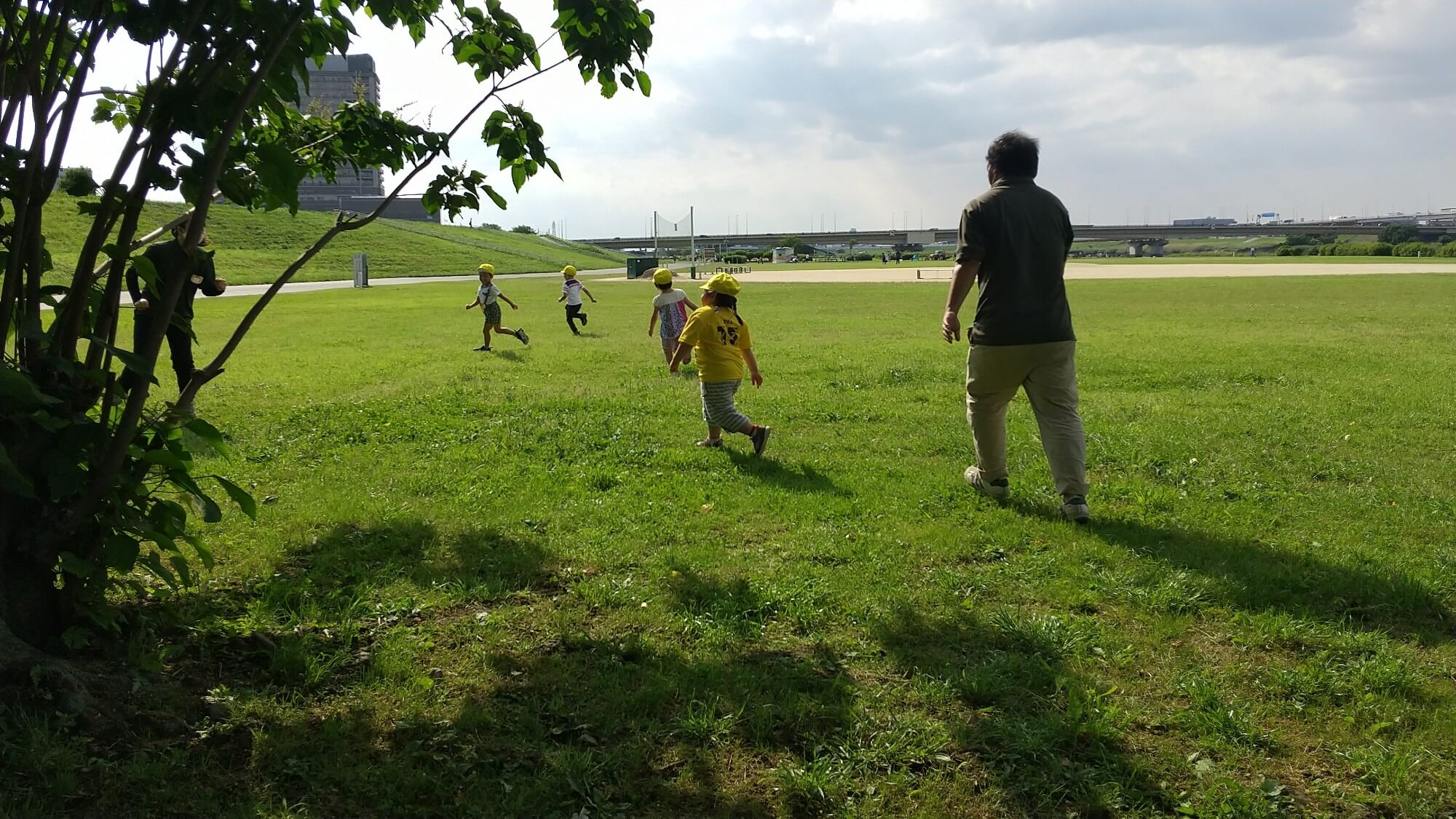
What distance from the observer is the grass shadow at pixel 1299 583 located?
418cm

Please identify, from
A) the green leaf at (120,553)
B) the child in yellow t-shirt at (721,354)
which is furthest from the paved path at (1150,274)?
the green leaf at (120,553)

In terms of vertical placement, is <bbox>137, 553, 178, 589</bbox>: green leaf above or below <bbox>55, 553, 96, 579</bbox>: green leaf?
below

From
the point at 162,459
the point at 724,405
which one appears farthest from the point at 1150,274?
the point at 162,459

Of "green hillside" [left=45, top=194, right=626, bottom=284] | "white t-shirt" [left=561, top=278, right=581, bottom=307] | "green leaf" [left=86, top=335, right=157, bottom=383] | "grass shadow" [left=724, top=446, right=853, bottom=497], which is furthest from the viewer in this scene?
"green hillside" [left=45, top=194, right=626, bottom=284]

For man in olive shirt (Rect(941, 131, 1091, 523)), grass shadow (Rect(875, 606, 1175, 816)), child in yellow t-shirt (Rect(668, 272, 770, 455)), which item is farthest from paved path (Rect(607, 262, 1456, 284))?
grass shadow (Rect(875, 606, 1175, 816))

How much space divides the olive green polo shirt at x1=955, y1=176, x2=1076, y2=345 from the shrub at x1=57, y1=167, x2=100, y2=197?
164 inches

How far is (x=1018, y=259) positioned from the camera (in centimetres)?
552

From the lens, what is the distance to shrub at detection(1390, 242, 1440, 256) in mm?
74125

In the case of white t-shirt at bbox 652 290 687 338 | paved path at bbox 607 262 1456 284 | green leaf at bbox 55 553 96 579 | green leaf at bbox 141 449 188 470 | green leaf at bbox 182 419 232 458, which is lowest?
green leaf at bbox 55 553 96 579

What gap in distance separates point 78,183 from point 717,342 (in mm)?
4558

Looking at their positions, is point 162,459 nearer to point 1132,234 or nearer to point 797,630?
point 797,630

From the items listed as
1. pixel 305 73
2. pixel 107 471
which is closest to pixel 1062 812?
pixel 107 471

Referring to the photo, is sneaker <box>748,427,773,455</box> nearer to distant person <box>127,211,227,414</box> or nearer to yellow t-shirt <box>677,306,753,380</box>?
yellow t-shirt <box>677,306,753,380</box>

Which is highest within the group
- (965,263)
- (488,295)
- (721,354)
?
(965,263)
